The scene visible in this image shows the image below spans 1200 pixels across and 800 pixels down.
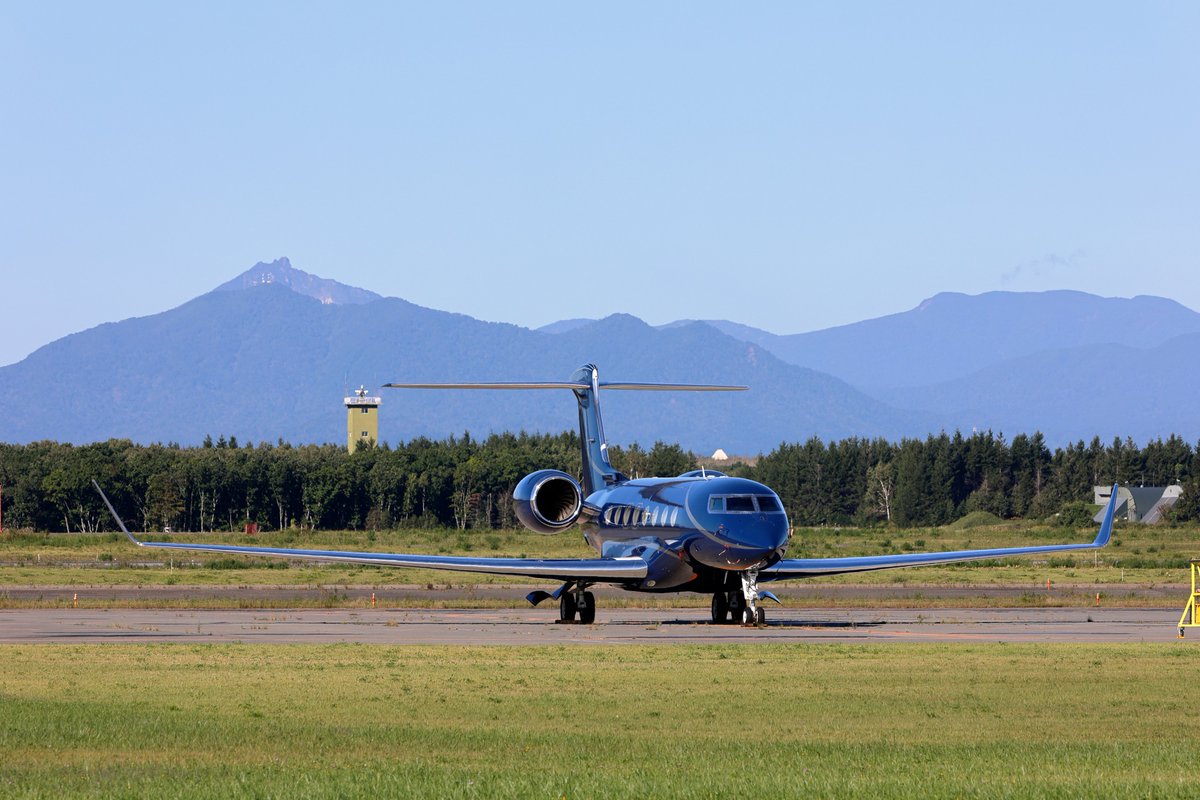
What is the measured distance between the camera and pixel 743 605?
126ft

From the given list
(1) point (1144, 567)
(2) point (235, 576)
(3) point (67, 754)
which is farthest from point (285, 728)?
(1) point (1144, 567)

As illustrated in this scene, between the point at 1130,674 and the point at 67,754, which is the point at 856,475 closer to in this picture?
the point at 1130,674

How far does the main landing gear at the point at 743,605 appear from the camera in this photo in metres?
36.8

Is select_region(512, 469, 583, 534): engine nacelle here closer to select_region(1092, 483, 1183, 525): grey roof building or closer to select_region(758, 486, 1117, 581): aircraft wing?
select_region(758, 486, 1117, 581): aircraft wing

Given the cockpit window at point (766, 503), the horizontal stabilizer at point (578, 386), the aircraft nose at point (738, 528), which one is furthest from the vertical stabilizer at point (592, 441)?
the cockpit window at point (766, 503)

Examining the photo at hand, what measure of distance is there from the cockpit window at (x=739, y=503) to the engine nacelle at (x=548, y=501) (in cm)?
637

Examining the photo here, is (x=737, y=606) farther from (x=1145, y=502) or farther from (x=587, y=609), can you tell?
(x=1145, y=502)

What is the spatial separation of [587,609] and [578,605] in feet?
0.82

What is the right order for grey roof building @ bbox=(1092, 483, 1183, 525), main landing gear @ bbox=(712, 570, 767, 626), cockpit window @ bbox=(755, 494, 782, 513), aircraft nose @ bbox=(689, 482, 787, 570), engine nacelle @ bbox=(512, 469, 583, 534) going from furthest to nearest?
grey roof building @ bbox=(1092, 483, 1183, 525)
engine nacelle @ bbox=(512, 469, 583, 534)
main landing gear @ bbox=(712, 570, 767, 626)
cockpit window @ bbox=(755, 494, 782, 513)
aircraft nose @ bbox=(689, 482, 787, 570)

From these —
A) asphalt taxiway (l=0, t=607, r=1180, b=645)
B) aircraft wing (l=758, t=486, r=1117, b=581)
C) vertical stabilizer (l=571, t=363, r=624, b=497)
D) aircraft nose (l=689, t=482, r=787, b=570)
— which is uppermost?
vertical stabilizer (l=571, t=363, r=624, b=497)

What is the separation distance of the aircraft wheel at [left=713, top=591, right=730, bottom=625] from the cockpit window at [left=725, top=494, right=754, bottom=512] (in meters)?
3.15

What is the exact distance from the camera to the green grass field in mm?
14664

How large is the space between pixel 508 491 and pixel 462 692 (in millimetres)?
100082

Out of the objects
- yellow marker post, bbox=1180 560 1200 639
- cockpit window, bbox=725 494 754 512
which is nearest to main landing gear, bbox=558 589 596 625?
cockpit window, bbox=725 494 754 512
